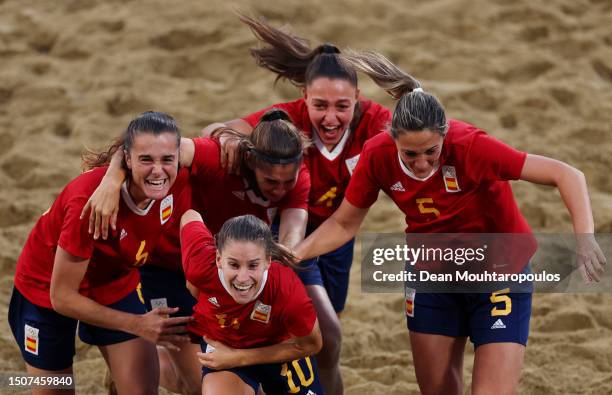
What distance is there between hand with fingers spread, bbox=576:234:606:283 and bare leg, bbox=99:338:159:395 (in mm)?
1906

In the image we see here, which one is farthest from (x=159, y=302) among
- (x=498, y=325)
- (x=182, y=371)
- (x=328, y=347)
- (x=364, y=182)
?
(x=498, y=325)

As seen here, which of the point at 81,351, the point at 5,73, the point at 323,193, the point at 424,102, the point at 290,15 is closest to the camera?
the point at 424,102

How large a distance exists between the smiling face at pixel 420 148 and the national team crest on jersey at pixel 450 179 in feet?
0.18

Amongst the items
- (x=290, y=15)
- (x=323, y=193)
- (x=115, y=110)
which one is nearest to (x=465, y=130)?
(x=323, y=193)

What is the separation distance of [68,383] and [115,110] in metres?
3.71

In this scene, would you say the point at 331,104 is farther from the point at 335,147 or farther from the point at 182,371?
the point at 182,371

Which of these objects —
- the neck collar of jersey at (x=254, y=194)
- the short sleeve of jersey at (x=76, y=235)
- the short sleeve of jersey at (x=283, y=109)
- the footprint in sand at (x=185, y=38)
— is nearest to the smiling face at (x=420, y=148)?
the neck collar of jersey at (x=254, y=194)

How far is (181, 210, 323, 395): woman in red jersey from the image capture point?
396cm

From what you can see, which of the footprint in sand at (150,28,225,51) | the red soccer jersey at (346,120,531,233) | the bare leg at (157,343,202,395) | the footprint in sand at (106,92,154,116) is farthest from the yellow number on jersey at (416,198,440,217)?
the footprint in sand at (150,28,225,51)

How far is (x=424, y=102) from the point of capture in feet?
13.2

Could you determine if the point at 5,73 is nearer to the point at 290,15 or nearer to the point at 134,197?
the point at 290,15

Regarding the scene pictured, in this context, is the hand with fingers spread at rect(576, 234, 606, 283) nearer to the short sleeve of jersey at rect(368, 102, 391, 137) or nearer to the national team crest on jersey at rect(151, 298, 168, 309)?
the short sleeve of jersey at rect(368, 102, 391, 137)

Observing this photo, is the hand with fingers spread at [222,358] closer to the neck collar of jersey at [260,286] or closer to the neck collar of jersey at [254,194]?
the neck collar of jersey at [260,286]

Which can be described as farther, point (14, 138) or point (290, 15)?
point (290, 15)
